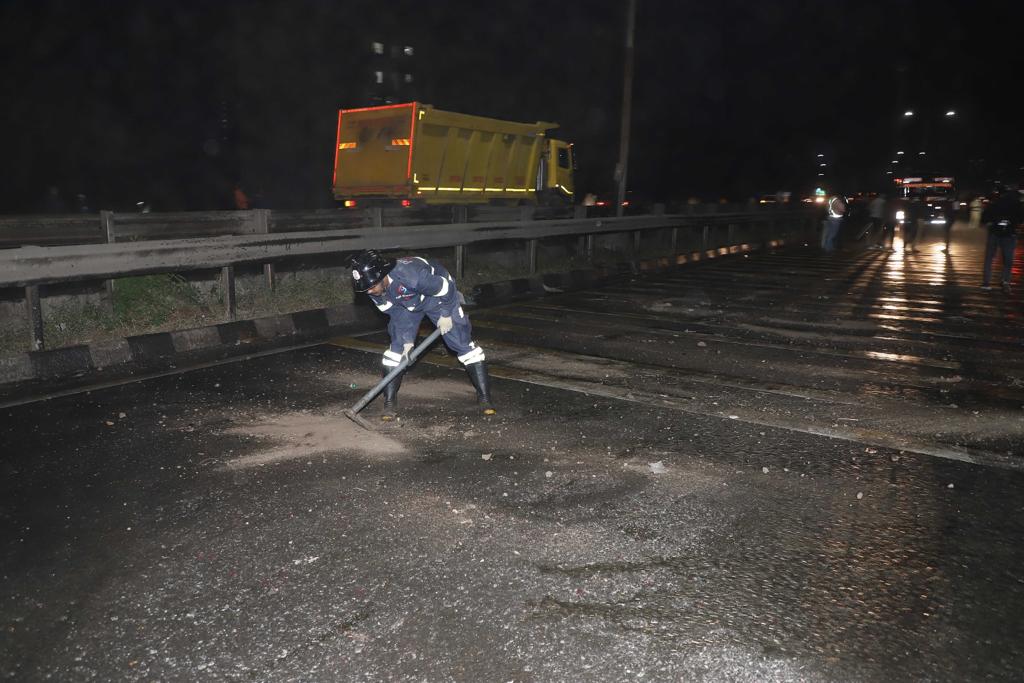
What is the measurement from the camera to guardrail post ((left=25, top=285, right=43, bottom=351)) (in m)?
7.36

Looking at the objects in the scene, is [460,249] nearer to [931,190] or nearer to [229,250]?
[229,250]

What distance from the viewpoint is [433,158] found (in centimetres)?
1905

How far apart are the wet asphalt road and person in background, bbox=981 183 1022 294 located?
23.2ft

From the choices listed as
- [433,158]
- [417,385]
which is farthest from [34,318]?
[433,158]

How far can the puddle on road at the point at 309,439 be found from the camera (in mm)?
4965

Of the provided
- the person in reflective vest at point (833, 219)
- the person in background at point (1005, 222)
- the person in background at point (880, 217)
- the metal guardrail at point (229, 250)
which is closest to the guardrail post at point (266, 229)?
the metal guardrail at point (229, 250)

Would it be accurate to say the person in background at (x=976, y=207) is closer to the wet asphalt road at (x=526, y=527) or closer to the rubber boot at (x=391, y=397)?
the wet asphalt road at (x=526, y=527)

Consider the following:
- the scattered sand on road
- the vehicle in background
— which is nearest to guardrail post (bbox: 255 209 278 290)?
the scattered sand on road

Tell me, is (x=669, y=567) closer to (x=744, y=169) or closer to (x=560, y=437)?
(x=560, y=437)

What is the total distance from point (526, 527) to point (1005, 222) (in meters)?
12.4

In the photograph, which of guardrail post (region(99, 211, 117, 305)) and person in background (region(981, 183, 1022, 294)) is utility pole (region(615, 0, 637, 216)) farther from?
guardrail post (region(99, 211, 117, 305))

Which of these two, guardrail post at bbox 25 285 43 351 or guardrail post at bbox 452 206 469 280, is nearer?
guardrail post at bbox 25 285 43 351

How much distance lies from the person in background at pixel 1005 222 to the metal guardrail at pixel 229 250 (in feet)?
22.2

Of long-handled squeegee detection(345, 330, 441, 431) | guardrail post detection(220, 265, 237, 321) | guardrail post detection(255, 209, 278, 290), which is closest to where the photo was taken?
long-handled squeegee detection(345, 330, 441, 431)
